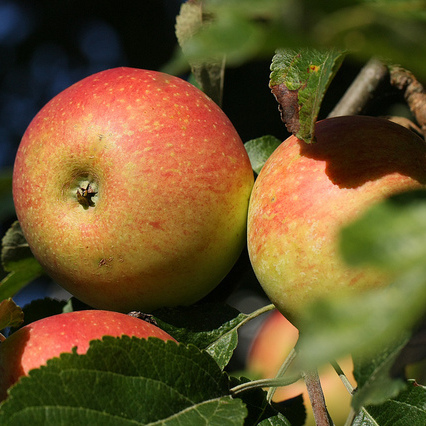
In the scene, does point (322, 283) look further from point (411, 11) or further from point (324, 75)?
point (411, 11)

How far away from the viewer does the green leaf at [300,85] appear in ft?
2.41

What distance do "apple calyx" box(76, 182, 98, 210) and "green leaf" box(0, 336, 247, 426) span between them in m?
0.25

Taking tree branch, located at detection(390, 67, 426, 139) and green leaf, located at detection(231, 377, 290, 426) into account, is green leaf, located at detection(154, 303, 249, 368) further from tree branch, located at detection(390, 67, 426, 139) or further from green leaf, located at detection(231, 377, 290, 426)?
tree branch, located at detection(390, 67, 426, 139)

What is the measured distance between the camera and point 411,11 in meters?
0.41

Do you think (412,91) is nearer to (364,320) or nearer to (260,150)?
(260,150)

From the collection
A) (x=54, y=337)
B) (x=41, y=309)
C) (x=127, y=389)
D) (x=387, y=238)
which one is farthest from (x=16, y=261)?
(x=387, y=238)

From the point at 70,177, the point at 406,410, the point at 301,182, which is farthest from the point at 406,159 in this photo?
the point at 70,177

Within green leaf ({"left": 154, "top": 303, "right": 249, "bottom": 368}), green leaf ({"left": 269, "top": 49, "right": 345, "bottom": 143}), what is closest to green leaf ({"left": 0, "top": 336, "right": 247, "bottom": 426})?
green leaf ({"left": 154, "top": 303, "right": 249, "bottom": 368})

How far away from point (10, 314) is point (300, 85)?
52 centimetres

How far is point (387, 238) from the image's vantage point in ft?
1.14

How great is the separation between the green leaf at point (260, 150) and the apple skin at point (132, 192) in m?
0.11

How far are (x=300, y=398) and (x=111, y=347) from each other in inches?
19.8

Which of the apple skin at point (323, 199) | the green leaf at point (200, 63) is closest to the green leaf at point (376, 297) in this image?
the apple skin at point (323, 199)

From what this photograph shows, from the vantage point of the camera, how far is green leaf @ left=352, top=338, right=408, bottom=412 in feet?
1.71
